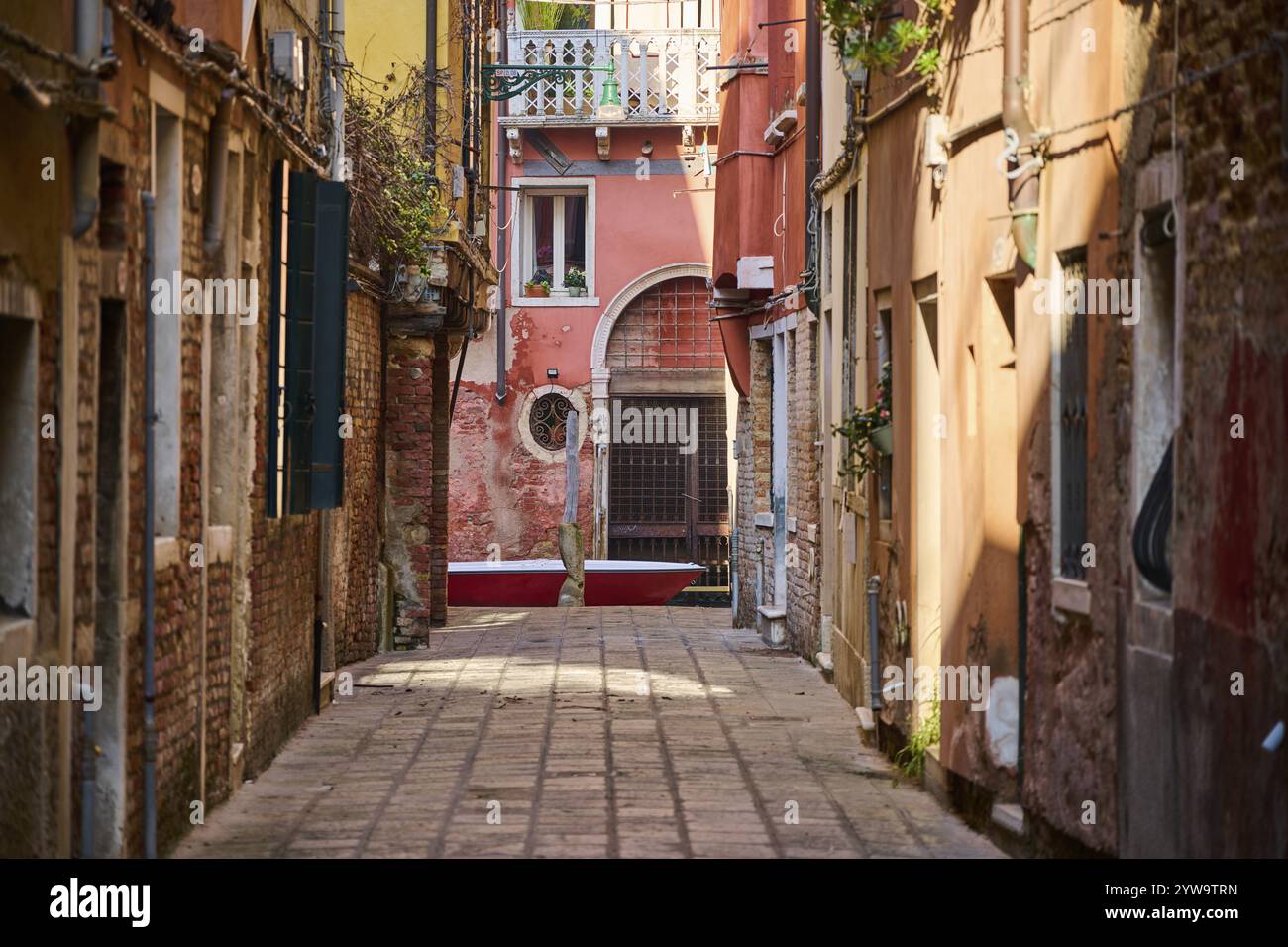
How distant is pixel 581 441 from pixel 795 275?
521 inches

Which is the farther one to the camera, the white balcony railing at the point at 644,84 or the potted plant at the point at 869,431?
the white balcony railing at the point at 644,84

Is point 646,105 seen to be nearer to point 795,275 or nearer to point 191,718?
point 795,275

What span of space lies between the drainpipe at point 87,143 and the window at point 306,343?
3967mm

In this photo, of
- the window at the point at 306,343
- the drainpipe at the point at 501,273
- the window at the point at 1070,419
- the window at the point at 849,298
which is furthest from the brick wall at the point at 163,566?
the drainpipe at the point at 501,273

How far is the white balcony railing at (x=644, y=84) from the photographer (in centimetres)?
3003

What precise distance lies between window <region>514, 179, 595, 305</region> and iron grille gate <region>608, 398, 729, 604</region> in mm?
2112

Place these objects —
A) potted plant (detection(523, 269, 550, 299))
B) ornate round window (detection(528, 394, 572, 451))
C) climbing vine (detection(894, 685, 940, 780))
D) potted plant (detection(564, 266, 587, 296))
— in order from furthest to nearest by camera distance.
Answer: potted plant (detection(564, 266, 587, 296))
potted plant (detection(523, 269, 550, 299))
ornate round window (detection(528, 394, 572, 451))
climbing vine (detection(894, 685, 940, 780))

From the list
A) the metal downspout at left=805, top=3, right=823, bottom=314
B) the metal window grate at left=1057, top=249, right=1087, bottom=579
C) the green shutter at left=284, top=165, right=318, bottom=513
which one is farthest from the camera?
the metal downspout at left=805, top=3, right=823, bottom=314

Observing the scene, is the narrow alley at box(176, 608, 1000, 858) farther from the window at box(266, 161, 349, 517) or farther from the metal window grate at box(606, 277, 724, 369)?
the metal window grate at box(606, 277, 724, 369)

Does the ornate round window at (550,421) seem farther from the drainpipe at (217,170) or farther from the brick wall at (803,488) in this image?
the drainpipe at (217,170)

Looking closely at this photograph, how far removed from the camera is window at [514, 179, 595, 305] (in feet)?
101

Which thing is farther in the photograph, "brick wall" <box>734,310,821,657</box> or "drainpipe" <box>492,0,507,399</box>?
"drainpipe" <box>492,0,507,399</box>

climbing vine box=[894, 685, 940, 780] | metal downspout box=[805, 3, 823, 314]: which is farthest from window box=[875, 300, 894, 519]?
metal downspout box=[805, 3, 823, 314]
